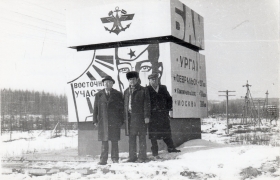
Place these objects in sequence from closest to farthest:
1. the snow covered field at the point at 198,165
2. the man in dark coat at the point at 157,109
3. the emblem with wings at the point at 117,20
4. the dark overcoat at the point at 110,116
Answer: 1. the snow covered field at the point at 198,165
2. the dark overcoat at the point at 110,116
3. the man in dark coat at the point at 157,109
4. the emblem with wings at the point at 117,20

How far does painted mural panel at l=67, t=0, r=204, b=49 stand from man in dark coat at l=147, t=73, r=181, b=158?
3.48 ft

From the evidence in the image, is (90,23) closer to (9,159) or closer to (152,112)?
(152,112)

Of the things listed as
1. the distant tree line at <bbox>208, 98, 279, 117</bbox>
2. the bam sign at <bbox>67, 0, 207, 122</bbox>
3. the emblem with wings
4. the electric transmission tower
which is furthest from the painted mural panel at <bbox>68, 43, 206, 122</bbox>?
the electric transmission tower

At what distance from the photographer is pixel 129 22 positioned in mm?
8609

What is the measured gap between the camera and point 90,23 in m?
9.01

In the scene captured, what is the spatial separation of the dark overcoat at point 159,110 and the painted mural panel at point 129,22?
4.07ft

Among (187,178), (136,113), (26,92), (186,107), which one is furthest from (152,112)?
(26,92)

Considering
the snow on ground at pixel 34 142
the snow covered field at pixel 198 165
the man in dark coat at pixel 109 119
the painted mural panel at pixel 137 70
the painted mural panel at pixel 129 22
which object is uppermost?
the painted mural panel at pixel 129 22

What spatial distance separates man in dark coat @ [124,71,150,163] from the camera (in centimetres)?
800

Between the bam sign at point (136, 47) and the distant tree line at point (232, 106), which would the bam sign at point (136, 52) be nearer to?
the bam sign at point (136, 47)

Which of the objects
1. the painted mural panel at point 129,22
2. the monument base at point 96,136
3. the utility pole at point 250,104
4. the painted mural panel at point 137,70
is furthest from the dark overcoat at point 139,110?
the utility pole at point 250,104

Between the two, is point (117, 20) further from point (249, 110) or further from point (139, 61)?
point (249, 110)

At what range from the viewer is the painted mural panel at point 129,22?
8344 millimetres

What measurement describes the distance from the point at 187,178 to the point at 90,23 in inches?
167
